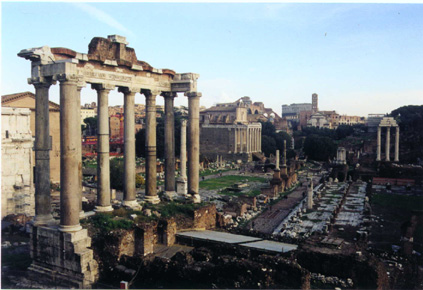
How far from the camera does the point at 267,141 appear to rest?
8006cm

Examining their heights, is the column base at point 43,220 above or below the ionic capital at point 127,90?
below

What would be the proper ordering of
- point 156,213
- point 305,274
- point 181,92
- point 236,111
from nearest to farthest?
1. point 305,274
2. point 156,213
3. point 181,92
4. point 236,111

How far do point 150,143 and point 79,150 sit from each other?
354 cm

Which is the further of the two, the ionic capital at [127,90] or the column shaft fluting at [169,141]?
the column shaft fluting at [169,141]

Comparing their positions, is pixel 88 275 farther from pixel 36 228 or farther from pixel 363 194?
pixel 363 194

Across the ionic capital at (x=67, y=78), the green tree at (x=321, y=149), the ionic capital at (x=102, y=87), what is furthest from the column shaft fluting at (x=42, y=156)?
the green tree at (x=321, y=149)

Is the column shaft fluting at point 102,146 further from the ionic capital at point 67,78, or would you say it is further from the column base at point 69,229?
the column base at point 69,229

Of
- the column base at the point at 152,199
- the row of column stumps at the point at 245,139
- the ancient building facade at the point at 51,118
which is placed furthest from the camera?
the row of column stumps at the point at 245,139

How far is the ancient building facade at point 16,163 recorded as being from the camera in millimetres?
22547

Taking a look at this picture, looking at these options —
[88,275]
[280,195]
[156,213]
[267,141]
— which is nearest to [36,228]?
[88,275]

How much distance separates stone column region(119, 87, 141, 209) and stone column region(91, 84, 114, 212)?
75 centimetres

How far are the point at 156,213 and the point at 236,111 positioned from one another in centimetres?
8256

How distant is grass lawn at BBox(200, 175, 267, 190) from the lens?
40.7 metres

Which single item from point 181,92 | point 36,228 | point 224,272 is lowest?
point 224,272
